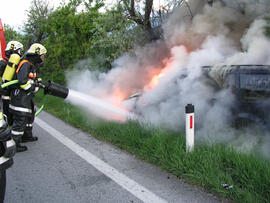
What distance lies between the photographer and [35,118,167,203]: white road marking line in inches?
→ 114

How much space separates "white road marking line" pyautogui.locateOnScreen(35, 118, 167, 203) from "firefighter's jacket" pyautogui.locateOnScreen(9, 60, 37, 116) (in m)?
1.01

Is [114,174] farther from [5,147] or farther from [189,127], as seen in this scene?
[5,147]

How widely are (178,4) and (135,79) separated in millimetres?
2600

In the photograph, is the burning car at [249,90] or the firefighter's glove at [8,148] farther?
the burning car at [249,90]

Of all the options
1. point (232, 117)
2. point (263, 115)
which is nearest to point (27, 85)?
point (232, 117)

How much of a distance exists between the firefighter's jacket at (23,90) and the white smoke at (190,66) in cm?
230

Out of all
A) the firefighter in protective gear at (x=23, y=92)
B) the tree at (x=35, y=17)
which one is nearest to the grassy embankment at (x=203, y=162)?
the firefighter in protective gear at (x=23, y=92)

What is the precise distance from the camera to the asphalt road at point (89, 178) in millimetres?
2943

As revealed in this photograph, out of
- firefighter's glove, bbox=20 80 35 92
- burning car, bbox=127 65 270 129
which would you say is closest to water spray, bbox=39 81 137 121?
firefighter's glove, bbox=20 80 35 92

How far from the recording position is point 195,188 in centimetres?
302

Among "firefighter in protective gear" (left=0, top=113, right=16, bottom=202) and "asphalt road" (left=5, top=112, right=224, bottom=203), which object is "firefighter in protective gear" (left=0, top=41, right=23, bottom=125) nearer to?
"asphalt road" (left=5, top=112, right=224, bottom=203)

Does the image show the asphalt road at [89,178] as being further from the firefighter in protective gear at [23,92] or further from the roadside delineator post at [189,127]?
the roadside delineator post at [189,127]

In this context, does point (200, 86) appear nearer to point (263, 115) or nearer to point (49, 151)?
point (263, 115)

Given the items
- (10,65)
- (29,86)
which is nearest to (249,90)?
(29,86)
